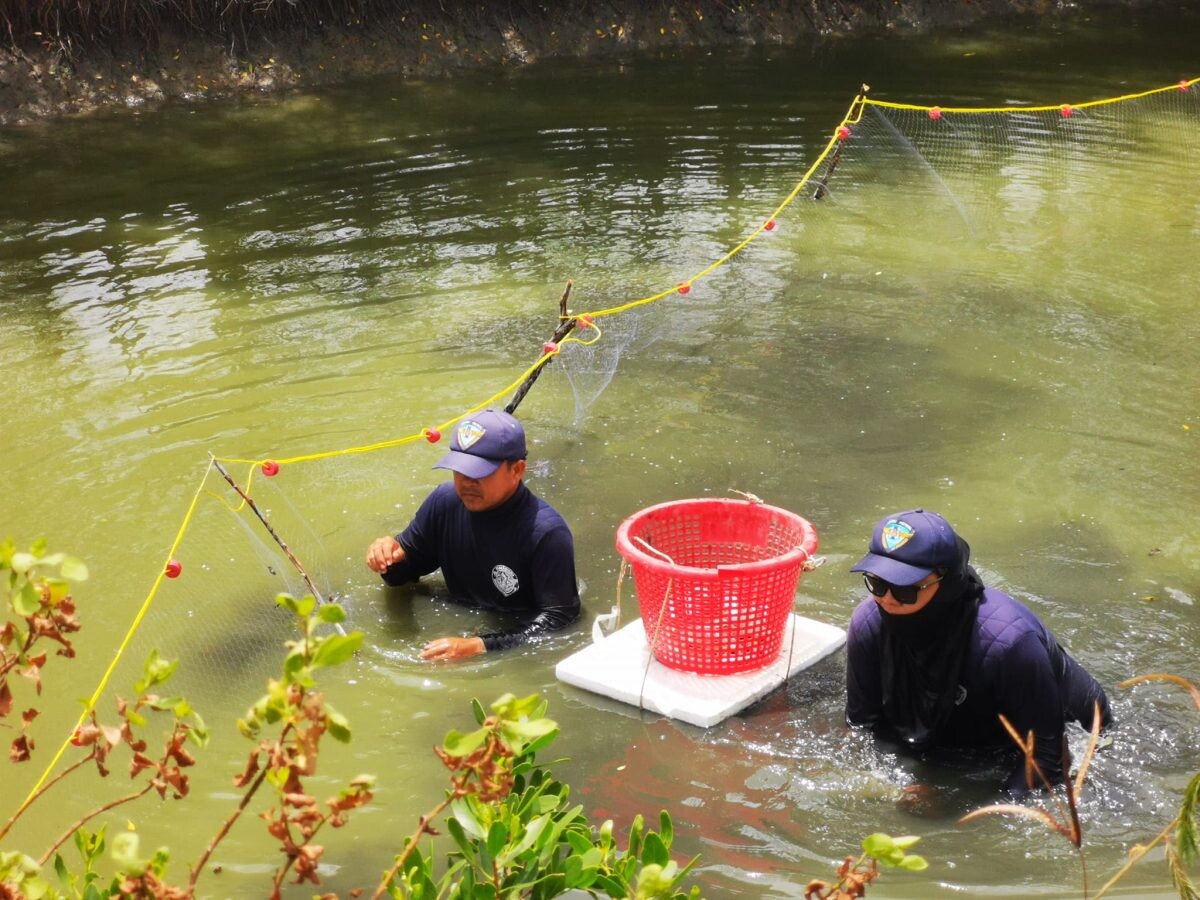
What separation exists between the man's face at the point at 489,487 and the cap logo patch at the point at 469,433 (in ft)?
0.38

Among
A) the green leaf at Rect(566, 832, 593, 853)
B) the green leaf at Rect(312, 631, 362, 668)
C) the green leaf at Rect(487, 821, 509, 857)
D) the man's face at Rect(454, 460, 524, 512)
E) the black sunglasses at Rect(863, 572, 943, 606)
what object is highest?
the green leaf at Rect(312, 631, 362, 668)

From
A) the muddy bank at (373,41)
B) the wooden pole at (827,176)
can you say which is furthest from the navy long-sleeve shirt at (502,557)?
the muddy bank at (373,41)

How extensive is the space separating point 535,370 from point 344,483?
116cm

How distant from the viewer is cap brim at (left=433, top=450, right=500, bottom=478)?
194 inches

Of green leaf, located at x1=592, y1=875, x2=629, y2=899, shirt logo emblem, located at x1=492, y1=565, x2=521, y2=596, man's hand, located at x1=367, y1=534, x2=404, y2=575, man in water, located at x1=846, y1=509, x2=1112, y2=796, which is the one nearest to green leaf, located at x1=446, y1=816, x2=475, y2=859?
green leaf, located at x1=592, y1=875, x2=629, y2=899

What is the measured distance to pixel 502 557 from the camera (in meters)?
5.23

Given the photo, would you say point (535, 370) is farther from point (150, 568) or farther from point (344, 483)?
point (150, 568)

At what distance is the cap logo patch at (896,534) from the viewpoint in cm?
388

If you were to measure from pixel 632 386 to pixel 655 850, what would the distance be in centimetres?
551

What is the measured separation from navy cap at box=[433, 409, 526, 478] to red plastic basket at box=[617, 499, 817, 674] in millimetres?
546

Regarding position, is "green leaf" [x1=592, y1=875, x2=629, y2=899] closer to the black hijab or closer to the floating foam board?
the black hijab

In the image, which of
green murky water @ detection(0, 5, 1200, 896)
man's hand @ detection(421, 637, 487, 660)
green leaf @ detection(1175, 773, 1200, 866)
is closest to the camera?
green leaf @ detection(1175, 773, 1200, 866)

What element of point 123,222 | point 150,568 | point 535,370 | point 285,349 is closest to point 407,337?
point 285,349

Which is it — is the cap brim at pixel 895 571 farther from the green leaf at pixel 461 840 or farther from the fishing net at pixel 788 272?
the fishing net at pixel 788 272
